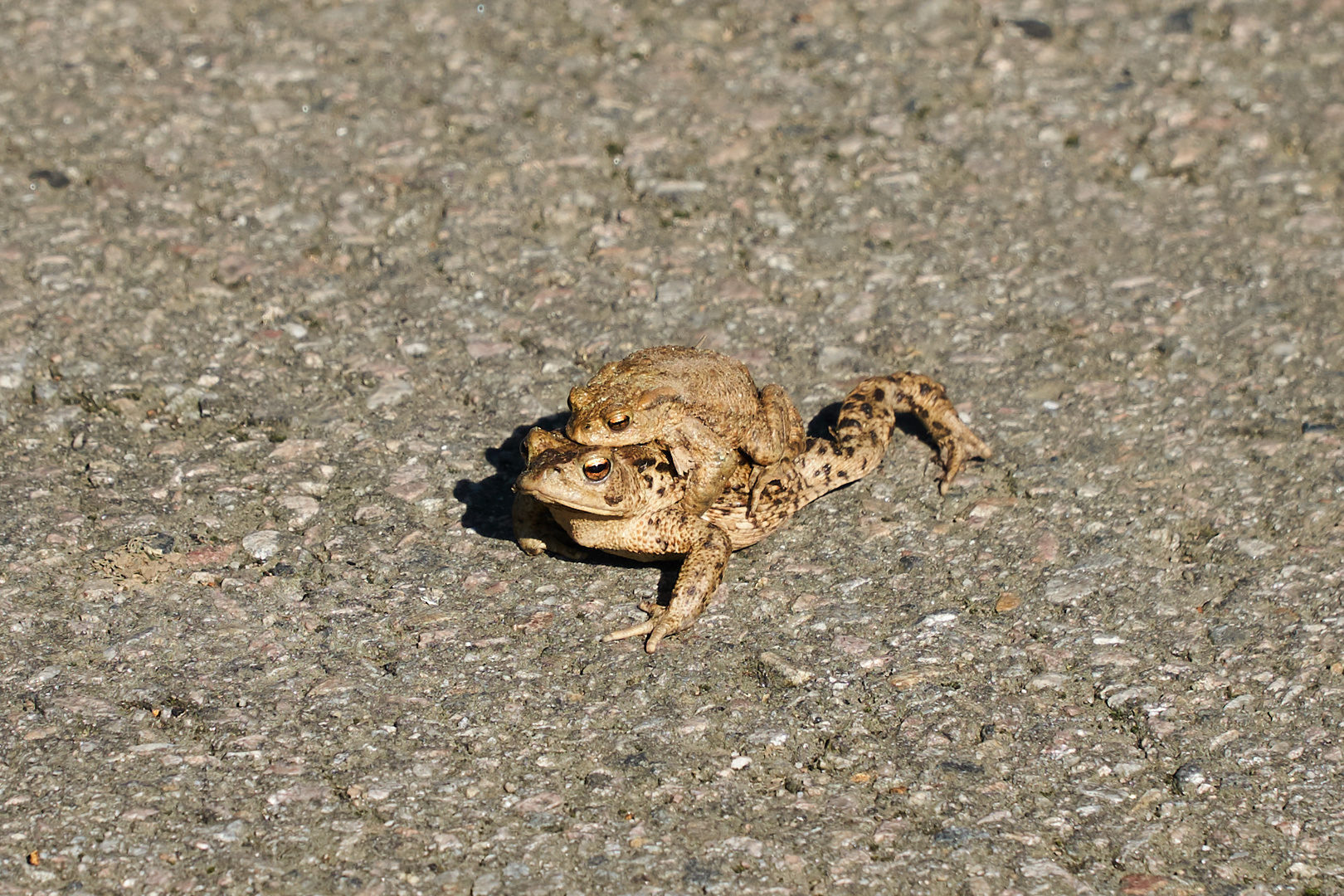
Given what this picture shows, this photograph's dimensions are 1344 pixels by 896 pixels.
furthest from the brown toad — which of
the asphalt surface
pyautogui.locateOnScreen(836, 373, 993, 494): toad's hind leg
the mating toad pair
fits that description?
pyautogui.locateOnScreen(836, 373, 993, 494): toad's hind leg

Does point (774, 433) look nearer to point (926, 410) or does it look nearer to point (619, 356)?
point (926, 410)

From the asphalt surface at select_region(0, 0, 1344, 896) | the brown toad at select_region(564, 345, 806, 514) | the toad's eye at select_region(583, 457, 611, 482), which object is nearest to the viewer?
the asphalt surface at select_region(0, 0, 1344, 896)

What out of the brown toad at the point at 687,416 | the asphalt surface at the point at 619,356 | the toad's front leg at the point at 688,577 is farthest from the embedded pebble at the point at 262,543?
the toad's front leg at the point at 688,577

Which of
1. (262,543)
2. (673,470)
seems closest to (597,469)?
(673,470)

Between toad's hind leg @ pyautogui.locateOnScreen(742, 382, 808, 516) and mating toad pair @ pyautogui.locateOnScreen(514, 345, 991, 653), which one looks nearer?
mating toad pair @ pyautogui.locateOnScreen(514, 345, 991, 653)

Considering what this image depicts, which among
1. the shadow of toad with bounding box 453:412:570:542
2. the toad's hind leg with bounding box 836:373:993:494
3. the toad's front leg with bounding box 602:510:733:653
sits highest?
the toad's hind leg with bounding box 836:373:993:494

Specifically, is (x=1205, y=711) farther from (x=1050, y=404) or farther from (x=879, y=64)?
(x=879, y=64)

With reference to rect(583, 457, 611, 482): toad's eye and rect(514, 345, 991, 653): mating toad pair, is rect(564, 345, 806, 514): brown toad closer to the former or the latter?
rect(514, 345, 991, 653): mating toad pair
